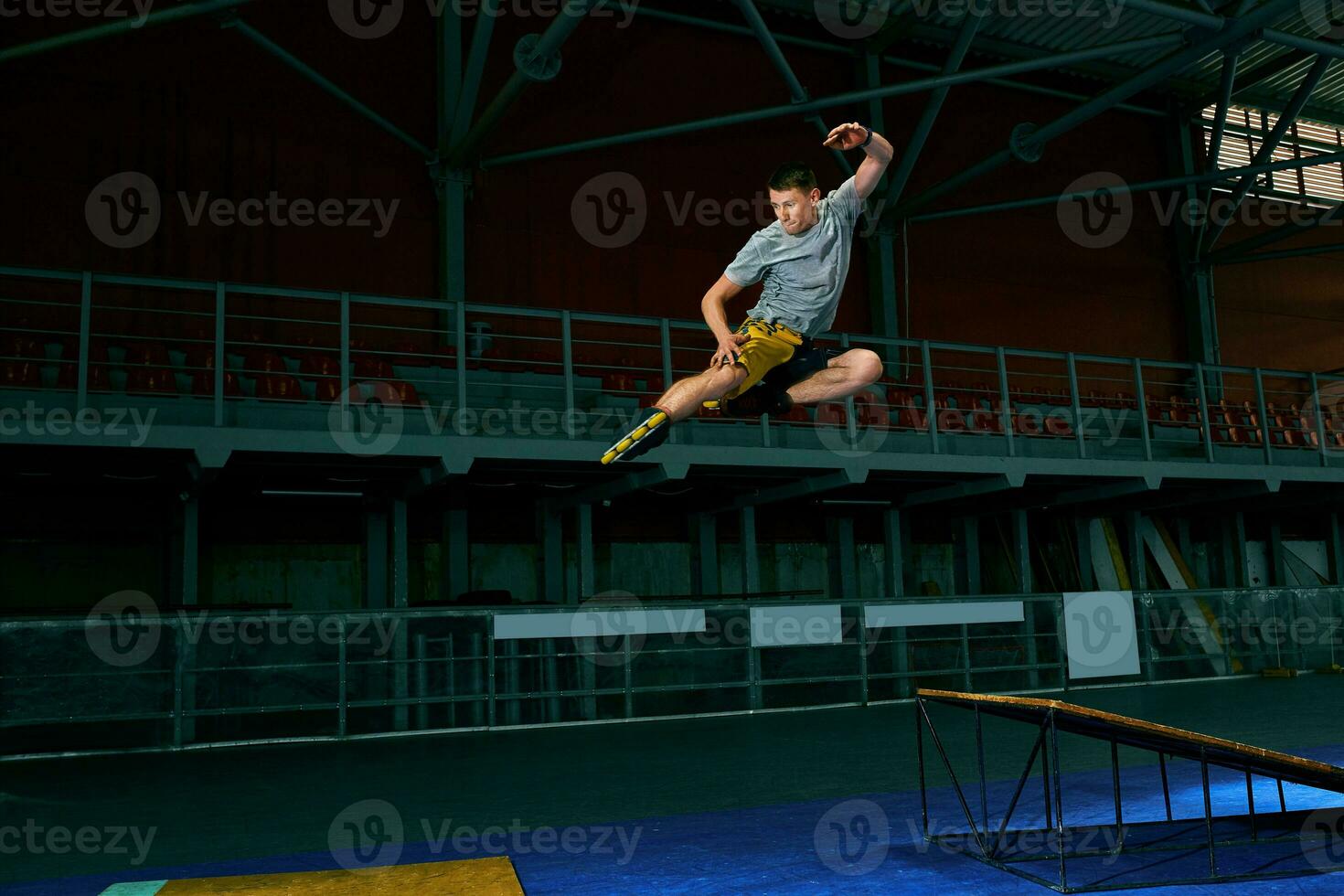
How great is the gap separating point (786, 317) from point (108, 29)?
1012 cm

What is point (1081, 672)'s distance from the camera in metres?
14.3

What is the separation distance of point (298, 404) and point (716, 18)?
421 inches

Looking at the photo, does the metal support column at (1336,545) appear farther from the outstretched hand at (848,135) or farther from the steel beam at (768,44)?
the outstretched hand at (848,135)

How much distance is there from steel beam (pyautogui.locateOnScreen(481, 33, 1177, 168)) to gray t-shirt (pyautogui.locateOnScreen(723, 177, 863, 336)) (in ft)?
33.8

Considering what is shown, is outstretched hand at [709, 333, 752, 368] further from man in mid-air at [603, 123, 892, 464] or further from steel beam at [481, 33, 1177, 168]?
steel beam at [481, 33, 1177, 168]

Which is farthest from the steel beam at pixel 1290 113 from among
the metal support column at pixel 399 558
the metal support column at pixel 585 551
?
the metal support column at pixel 399 558

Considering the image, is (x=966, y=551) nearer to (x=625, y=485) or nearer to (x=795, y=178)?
(x=625, y=485)

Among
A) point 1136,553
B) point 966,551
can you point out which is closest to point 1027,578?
point 966,551

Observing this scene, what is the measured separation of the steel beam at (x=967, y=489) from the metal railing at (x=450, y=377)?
408 mm

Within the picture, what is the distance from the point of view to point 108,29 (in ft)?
36.5

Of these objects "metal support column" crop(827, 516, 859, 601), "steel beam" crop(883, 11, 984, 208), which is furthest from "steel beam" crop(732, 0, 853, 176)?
"metal support column" crop(827, 516, 859, 601)

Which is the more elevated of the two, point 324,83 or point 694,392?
point 324,83

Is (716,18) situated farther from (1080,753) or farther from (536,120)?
(1080,753)

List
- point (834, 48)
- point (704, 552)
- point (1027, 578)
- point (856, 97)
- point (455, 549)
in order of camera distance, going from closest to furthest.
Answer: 1. point (856, 97)
2. point (455, 549)
3. point (704, 552)
4. point (1027, 578)
5. point (834, 48)
